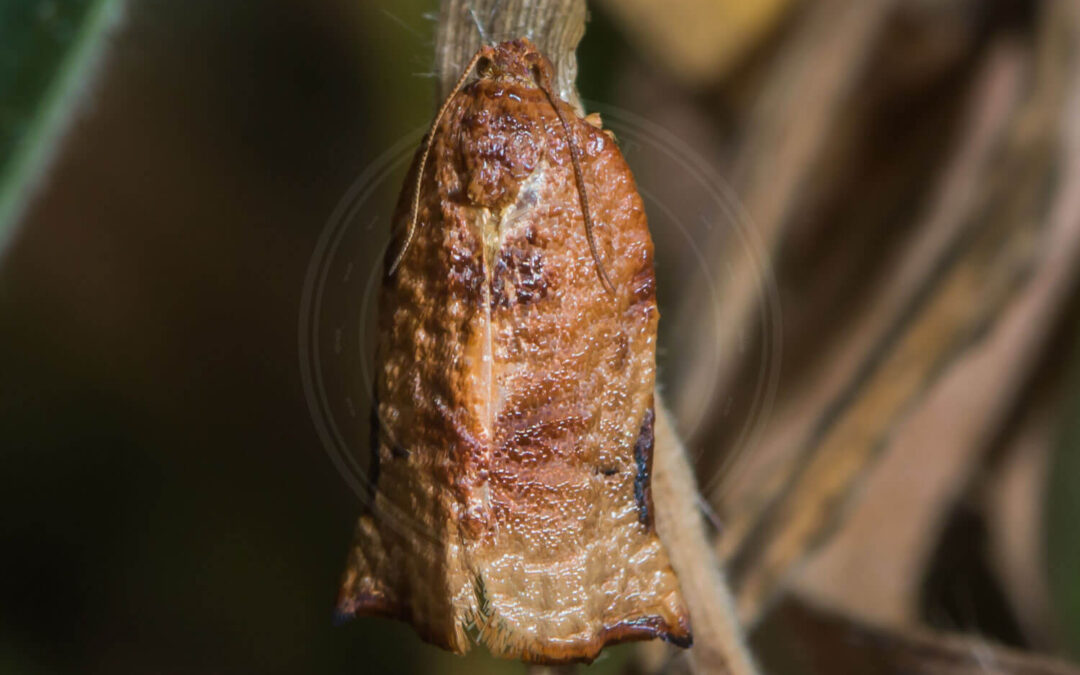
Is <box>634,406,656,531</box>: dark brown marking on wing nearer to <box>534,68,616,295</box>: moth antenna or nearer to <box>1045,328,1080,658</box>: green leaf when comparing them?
<box>534,68,616,295</box>: moth antenna

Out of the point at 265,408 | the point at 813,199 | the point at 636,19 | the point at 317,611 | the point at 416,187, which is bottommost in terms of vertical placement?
the point at 317,611

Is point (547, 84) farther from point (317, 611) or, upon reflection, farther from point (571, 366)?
point (317, 611)

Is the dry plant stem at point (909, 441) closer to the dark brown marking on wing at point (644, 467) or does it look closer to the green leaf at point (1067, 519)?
the green leaf at point (1067, 519)

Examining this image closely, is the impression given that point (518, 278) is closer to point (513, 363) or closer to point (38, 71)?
point (513, 363)

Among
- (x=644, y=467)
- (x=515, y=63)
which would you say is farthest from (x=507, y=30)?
Result: (x=644, y=467)

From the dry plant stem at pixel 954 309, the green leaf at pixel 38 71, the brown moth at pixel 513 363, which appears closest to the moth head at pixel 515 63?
the brown moth at pixel 513 363

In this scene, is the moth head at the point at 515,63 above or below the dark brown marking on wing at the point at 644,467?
above

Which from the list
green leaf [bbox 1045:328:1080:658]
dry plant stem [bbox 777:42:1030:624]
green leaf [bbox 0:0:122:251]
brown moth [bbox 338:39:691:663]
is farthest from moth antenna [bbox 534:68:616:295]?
green leaf [bbox 1045:328:1080:658]

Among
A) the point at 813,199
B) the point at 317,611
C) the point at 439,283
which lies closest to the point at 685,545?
the point at 439,283
